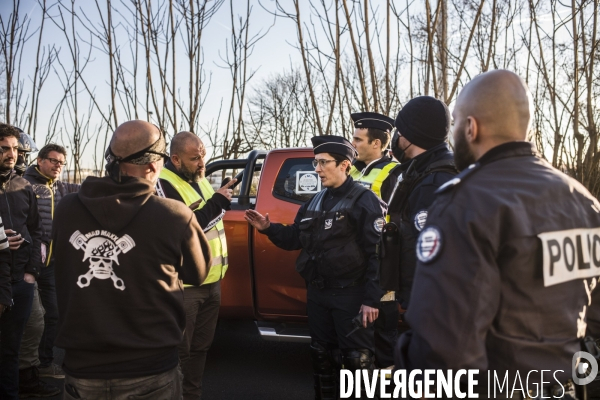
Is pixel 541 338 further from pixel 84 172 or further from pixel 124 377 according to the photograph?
pixel 84 172

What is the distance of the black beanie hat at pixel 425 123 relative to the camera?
2.94m

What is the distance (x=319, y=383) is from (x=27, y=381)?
2.41 meters

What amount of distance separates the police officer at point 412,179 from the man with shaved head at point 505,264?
87cm

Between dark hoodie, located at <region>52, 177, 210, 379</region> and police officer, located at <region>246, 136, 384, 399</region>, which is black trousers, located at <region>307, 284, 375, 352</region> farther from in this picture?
dark hoodie, located at <region>52, 177, 210, 379</region>

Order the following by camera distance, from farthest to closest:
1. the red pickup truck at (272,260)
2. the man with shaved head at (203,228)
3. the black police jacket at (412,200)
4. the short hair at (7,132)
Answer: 1. the red pickup truck at (272,260)
2. the short hair at (7,132)
3. the man with shaved head at (203,228)
4. the black police jacket at (412,200)

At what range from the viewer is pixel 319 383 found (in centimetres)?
384

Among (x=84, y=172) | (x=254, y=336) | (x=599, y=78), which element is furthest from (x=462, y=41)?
(x=84, y=172)

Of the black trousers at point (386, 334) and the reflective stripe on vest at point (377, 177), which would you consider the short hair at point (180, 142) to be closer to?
the reflective stripe on vest at point (377, 177)

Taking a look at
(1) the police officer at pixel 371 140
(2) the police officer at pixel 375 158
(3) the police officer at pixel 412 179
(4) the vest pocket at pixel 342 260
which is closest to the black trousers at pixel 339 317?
(4) the vest pocket at pixel 342 260

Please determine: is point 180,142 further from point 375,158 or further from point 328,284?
point 375,158

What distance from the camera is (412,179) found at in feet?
9.20

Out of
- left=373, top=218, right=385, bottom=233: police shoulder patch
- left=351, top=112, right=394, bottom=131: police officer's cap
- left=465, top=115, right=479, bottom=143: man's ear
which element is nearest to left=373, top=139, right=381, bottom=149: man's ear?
left=351, top=112, right=394, bottom=131: police officer's cap

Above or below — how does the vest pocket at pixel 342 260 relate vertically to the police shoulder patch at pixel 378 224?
below

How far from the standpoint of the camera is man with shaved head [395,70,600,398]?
1454mm
